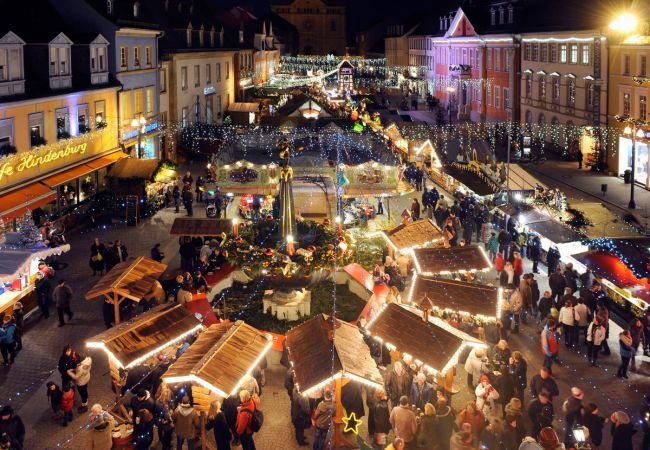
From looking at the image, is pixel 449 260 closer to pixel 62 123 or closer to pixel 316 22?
pixel 62 123

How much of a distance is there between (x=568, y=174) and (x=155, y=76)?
23078mm

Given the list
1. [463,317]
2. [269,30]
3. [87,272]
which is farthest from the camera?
[269,30]

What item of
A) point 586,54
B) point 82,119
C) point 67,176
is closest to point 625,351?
point 67,176

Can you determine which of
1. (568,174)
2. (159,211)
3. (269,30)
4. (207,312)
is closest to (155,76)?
(159,211)

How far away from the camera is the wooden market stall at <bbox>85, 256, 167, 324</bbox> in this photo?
1552cm

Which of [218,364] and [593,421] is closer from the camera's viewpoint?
[593,421]

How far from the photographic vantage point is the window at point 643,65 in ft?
111

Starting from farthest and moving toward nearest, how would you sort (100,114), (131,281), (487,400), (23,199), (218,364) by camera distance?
(100,114) → (23,199) → (131,281) → (487,400) → (218,364)

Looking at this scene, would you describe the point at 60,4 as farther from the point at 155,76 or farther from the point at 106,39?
the point at 155,76

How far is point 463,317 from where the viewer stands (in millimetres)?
15383

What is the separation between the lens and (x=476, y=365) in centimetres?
1334

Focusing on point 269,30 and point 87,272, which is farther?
point 269,30

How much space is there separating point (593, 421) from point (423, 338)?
2980mm

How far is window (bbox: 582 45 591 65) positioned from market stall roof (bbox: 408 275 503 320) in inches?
1181
